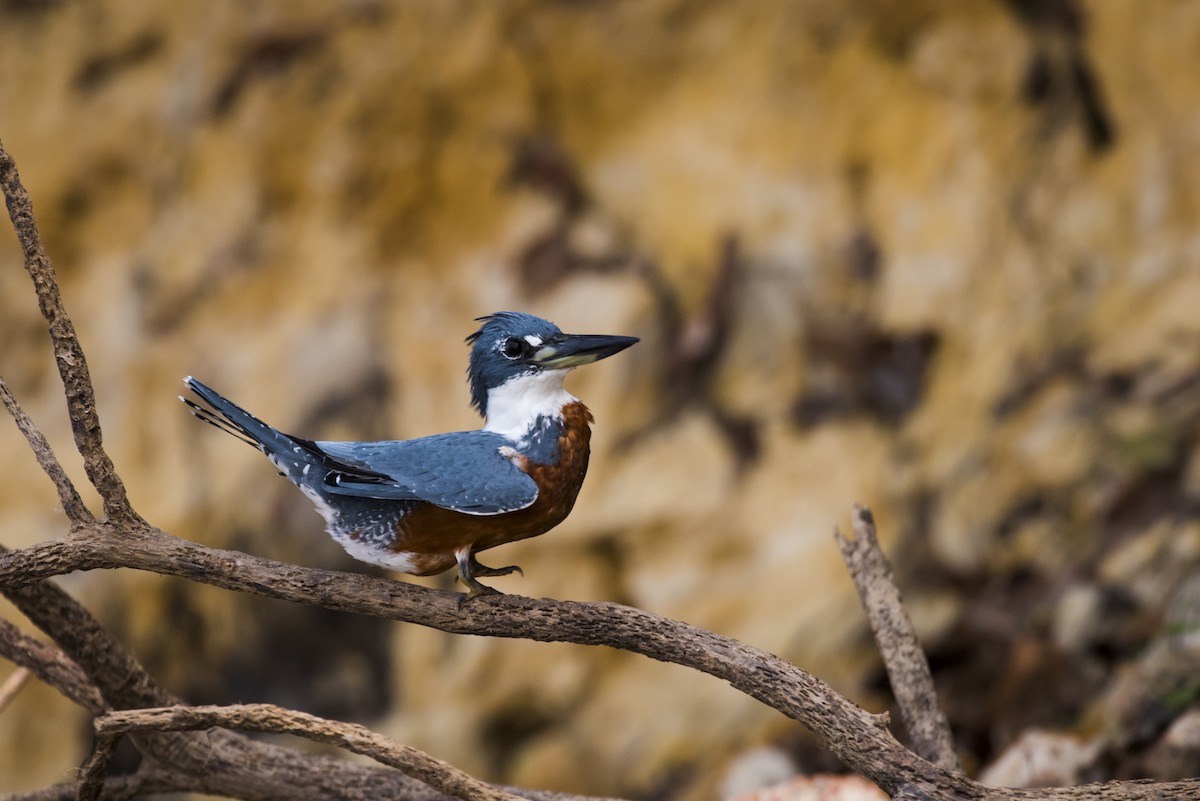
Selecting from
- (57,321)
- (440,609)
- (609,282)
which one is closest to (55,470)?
(57,321)

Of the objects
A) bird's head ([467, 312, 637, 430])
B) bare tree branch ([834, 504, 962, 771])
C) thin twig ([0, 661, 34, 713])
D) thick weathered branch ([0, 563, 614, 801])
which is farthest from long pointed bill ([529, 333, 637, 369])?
thin twig ([0, 661, 34, 713])

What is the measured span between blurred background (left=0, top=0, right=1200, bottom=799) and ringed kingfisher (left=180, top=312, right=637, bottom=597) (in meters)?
2.32

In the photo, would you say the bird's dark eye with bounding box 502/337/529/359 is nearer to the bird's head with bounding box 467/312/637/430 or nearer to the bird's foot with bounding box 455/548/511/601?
the bird's head with bounding box 467/312/637/430

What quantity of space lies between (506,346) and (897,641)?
1020 mm

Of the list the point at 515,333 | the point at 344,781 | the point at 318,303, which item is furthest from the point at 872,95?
the point at 344,781

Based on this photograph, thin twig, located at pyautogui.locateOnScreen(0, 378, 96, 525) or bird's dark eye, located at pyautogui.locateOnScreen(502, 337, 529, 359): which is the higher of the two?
bird's dark eye, located at pyautogui.locateOnScreen(502, 337, 529, 359)

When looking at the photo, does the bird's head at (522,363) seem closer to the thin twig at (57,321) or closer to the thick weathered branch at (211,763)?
the thin twig at (57,321)

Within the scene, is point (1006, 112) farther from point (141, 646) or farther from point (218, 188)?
point (141, 646)

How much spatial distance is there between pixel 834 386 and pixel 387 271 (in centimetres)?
175

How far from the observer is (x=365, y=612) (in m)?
2.00

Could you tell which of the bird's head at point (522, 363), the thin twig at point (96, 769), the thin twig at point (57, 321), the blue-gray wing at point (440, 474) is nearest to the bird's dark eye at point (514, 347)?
the bird's head at point (522, 363)

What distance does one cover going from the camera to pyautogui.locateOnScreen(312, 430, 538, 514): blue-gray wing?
1.92 metres

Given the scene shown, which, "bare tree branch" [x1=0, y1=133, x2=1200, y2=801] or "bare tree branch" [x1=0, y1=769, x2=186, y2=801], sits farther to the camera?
"bare tree branch" [x1=0, y1=769, x2=186, y2=801]

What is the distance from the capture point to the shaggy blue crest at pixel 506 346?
2064mm
